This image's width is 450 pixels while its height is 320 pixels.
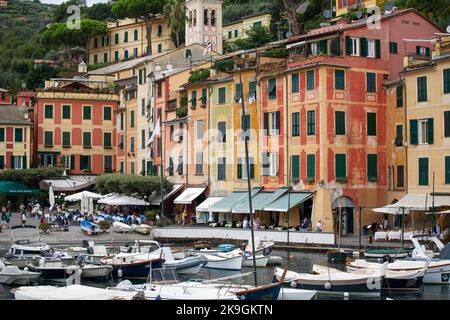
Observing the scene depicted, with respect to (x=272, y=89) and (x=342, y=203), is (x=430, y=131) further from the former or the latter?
(x=272, y=89)

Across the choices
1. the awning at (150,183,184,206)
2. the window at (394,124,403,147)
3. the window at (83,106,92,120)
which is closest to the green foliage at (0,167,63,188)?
the window at (83,106,92,120)

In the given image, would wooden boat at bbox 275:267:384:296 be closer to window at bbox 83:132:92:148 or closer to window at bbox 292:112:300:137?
window at bbox 292:112:300:137

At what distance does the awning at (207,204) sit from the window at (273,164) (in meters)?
5.29

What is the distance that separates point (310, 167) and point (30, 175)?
104 feet

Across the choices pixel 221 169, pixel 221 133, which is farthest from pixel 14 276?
pixel 221 133

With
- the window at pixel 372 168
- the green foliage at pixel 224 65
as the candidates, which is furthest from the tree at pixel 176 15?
the window at pixel 372 168

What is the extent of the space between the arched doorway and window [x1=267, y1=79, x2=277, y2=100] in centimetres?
910

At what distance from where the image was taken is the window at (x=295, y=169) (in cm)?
5944

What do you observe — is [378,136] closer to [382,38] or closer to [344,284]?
[382,38]

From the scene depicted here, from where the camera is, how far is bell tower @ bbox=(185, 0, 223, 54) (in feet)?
356

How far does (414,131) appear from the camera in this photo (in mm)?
55656

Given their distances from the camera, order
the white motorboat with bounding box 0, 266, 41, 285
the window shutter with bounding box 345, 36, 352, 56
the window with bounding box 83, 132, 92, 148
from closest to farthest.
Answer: the white motorboat with bounding box 0, 266, 41, 285 → the window shutter with bounding box 345, 36, 352, 56 → the window with bounding box 83, 132, 92, 148

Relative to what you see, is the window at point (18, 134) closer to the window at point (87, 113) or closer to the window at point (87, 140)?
the window at point (87, 140)
